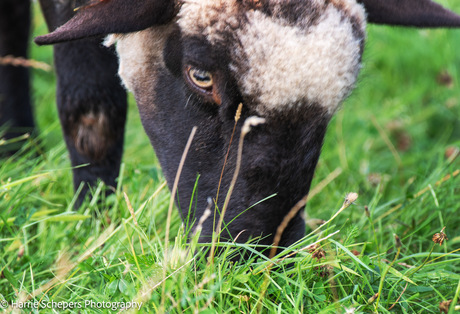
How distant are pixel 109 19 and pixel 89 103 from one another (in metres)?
1.12

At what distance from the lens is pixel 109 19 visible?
2.38m

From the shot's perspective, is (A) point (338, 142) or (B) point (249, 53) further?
(A) point (338, 142)

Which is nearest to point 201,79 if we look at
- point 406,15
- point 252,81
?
point 252,81

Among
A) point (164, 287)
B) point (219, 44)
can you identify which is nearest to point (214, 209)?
point (164, 287)

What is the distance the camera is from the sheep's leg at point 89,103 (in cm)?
330

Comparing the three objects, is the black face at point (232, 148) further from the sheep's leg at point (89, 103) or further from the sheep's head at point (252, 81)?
the sheep's leg at point (89, 103)

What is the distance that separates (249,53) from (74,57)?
4.40ft

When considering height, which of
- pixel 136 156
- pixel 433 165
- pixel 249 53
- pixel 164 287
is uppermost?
pixel 249 53

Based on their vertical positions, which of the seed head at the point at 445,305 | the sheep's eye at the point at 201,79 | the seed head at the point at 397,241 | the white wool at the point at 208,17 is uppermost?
the white wool at the point at 208,17

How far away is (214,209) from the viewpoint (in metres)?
2.52

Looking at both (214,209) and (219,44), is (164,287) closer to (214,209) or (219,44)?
(214,209)

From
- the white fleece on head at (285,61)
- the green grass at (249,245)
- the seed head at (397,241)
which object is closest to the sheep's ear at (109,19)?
the white fleece on head at (285,61)

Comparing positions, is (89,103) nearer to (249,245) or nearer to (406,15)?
(249,245)

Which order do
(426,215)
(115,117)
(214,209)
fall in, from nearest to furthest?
(214,209), (426,215), (115,117)
